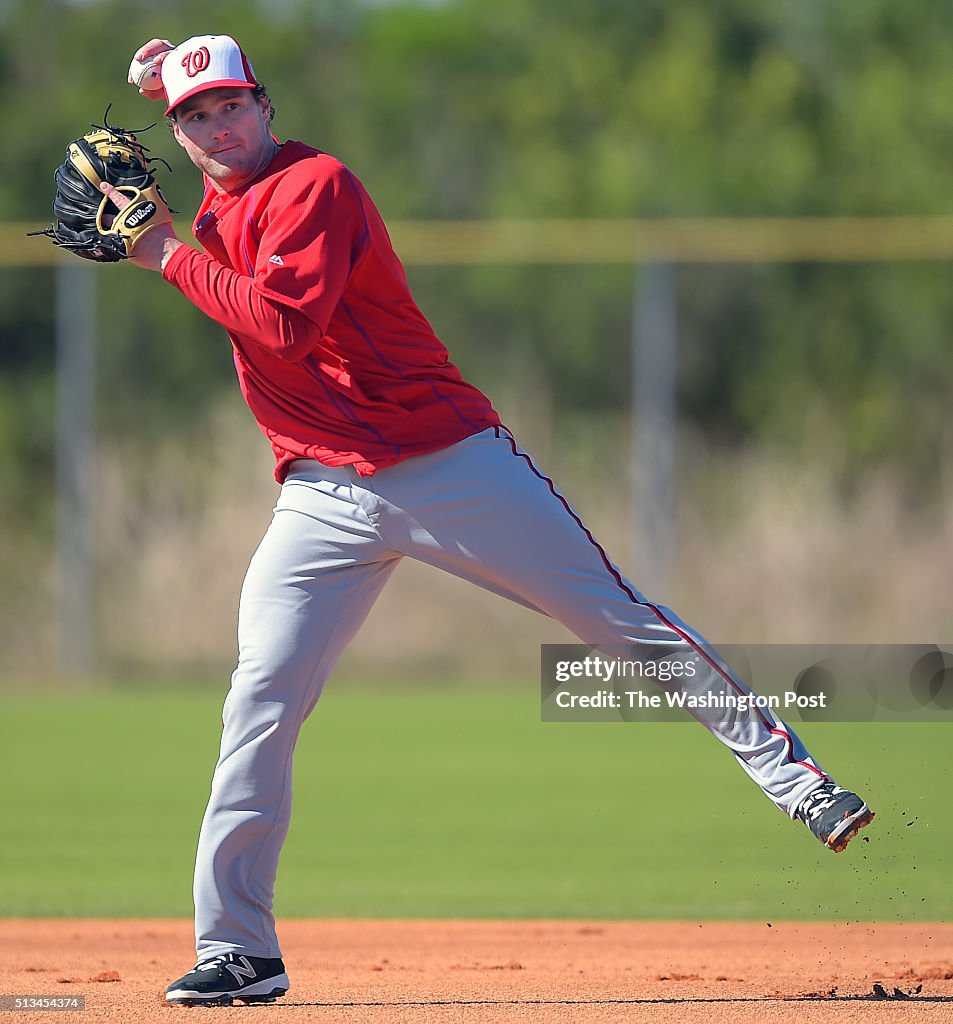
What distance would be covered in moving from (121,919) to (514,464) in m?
2.57

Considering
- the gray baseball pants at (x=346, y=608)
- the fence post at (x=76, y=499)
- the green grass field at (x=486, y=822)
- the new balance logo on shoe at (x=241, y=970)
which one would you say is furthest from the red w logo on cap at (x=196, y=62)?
the fence post at (x=76, y=499)

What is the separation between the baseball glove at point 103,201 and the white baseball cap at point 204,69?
0.20 meters

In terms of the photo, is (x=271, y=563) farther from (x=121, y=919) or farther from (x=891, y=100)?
(x=891, y=100)

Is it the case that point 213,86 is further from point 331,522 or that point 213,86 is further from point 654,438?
point 654,438

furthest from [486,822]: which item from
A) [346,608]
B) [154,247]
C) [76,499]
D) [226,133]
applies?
[76,499]

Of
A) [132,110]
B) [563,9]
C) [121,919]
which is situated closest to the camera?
[121,919]

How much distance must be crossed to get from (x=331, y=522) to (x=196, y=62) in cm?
110

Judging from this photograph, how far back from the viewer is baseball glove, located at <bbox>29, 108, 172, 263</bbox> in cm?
417

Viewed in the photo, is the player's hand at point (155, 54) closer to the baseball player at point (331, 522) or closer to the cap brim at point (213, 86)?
the baseball player at point (331, 522)

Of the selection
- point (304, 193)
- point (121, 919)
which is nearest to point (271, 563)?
point (304, 193)

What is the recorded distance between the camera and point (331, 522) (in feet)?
13.9

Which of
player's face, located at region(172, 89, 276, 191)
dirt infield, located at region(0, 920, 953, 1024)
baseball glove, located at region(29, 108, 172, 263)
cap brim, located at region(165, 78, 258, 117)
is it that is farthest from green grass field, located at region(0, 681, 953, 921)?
cap brim, located at region(165, 78, 258, 117)

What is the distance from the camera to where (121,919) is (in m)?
5.95
